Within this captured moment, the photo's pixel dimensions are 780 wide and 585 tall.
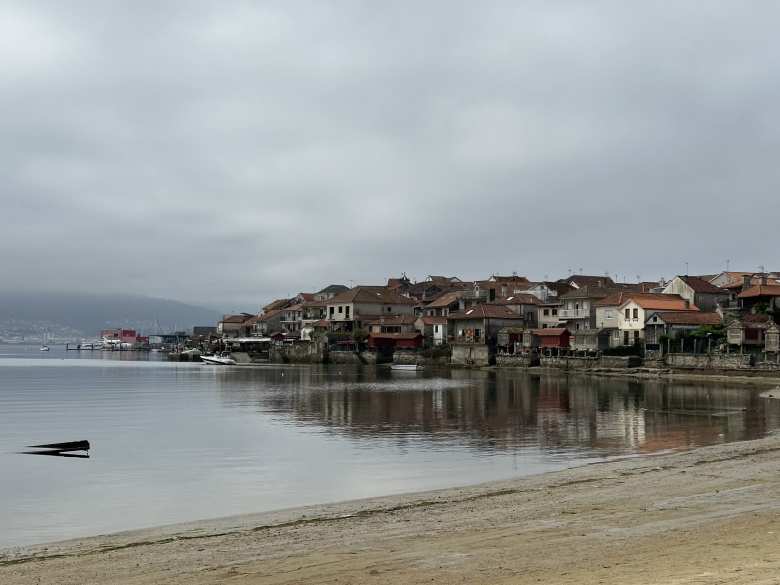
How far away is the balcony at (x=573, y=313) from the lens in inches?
4055

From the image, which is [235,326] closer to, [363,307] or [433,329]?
[363,307]

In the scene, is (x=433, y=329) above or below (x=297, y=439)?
above

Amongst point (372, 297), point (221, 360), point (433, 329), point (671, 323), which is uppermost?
point (372, 297)

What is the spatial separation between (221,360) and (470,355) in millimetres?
46480

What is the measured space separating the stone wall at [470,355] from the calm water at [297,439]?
129 feet

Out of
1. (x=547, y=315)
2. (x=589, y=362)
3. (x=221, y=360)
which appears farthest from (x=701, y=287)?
(x=221, y=360)

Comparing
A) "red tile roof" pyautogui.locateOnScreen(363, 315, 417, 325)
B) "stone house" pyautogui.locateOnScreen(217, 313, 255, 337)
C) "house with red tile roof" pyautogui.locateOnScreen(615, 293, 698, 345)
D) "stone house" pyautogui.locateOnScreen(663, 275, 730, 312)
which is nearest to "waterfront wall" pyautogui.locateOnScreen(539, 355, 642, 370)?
"house with red tile roof" pyautogui.locateOnScreen(615, 293, 698, 345)

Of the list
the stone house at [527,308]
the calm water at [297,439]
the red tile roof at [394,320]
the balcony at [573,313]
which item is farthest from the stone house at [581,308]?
the calm water at [297,439]

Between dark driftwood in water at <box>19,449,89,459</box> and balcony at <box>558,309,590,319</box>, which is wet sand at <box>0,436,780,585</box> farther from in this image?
balcony at <box>558,309,590,319</box>

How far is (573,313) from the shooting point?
345ft

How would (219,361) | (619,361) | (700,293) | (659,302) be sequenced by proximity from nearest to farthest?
1. (619,361)
2. (659,302)
3. (700,293)
4. (219,361)

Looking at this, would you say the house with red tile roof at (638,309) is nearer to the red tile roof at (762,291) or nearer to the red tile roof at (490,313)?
the red tile roof at (762,291)

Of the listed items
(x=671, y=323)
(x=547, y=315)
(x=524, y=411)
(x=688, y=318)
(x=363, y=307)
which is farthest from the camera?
(x=363, y=307)

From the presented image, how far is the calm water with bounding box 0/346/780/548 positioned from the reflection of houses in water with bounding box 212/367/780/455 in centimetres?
14
